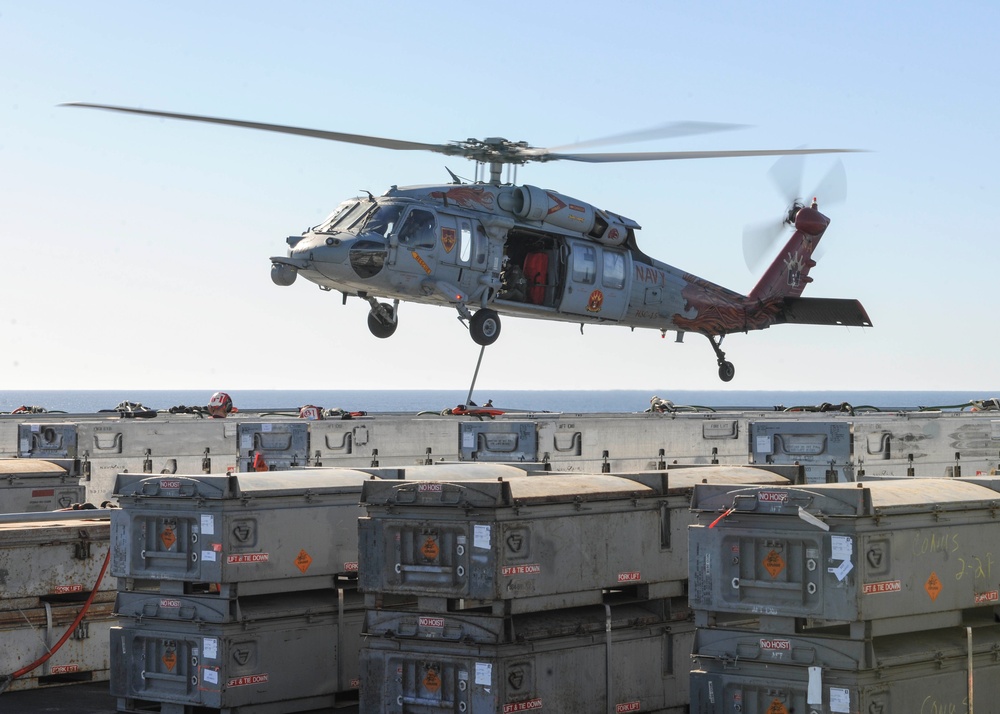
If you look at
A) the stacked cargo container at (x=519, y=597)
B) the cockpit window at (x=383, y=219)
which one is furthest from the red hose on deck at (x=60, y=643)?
the cockpit window at (x=383, y=219)

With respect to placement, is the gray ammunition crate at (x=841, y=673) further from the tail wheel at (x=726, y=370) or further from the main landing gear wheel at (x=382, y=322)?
the tail wheel at (x=726, y=370)

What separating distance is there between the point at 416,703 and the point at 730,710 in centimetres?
249

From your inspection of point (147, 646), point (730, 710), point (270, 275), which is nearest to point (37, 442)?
point (270, 275)

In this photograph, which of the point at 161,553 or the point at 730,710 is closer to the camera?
the point at 730,710

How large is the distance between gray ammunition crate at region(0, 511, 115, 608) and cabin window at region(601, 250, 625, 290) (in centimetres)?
1474

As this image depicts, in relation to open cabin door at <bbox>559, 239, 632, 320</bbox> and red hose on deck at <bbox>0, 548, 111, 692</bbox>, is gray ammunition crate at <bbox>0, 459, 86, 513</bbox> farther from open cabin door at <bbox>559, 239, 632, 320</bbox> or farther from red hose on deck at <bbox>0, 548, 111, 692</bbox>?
open cabin door at <bbox>559, 239, 632, 320</bbox>

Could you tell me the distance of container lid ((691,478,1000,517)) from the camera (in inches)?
355

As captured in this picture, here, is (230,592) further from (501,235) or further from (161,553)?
(501,235)

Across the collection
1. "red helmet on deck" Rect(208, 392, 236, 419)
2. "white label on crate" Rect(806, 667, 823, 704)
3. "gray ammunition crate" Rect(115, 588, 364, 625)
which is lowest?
"white label on crate" Rect(806, 667, 823, 704)

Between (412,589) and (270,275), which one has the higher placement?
(270,275)

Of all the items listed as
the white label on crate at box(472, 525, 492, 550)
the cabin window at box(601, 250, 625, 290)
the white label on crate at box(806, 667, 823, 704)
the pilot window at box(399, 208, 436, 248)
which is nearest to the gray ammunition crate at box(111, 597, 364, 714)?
the white label on crate at box(472, 525, 492, 550)

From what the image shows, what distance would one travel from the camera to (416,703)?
406 inches

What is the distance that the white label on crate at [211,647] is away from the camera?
1119 cm

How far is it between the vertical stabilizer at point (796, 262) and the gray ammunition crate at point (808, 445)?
1436 centimetres
